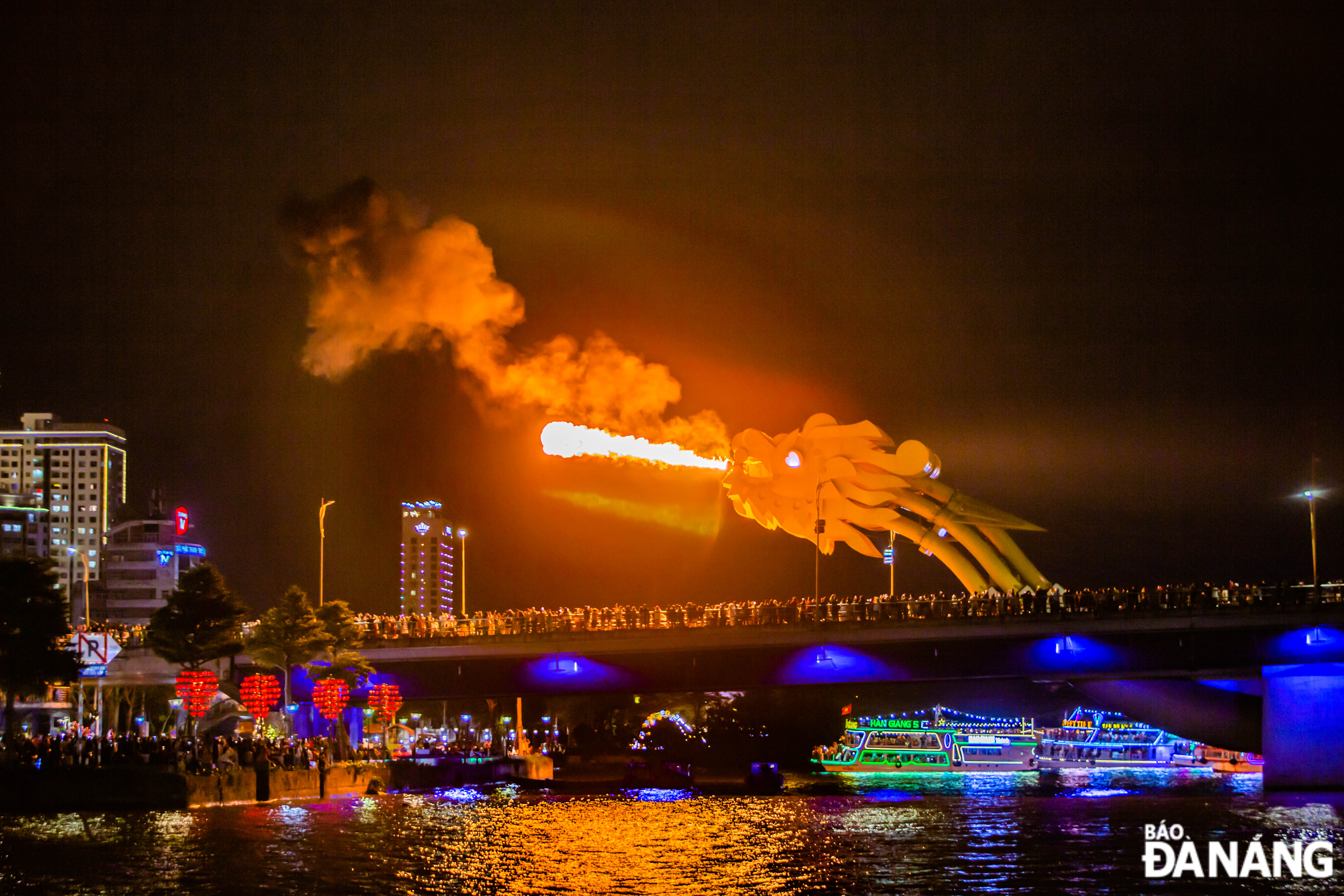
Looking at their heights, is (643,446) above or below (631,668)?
above

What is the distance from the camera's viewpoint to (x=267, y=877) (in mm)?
41688

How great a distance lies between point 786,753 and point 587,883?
127m

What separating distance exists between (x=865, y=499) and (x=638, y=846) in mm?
49425

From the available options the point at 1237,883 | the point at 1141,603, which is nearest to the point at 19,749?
the point at 1237,883

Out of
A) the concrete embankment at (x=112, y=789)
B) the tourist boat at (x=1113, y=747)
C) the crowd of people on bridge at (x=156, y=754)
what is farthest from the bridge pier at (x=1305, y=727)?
the tourist boat at (x=1113, y=747)

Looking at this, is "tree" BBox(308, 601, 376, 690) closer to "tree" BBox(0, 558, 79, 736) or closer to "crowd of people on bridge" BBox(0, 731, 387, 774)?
"crowd of people on bridge" BBox(0, 731, 387, 774)

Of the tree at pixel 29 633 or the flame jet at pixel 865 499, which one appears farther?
the flame jet at pixel 865 499

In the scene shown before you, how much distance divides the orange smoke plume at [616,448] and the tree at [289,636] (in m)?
18.2

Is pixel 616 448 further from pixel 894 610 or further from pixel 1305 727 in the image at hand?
pixel 1305 727

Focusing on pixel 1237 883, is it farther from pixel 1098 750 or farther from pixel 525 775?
pixel 1098 750

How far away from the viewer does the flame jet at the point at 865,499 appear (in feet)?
305

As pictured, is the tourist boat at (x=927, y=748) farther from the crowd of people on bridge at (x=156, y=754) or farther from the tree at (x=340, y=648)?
the crowd of people on bridge at (x=156, y=754)

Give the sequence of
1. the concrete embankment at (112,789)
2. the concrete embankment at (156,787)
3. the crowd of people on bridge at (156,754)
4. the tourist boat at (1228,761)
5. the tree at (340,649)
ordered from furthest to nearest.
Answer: the tourist boat at (1228,761)
the tree at (340,649)
the crowd of people on bridge at (156,754)
the concrete embankment at (156,787)
the concrete embankment at (112,789)

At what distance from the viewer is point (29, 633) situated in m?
70.8
